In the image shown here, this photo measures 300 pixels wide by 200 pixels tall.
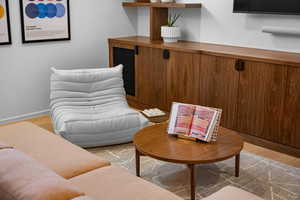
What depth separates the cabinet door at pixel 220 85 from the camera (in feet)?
11.2

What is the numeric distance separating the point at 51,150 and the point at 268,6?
7.98ft

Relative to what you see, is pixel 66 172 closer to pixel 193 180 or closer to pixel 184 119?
pixel 193 180

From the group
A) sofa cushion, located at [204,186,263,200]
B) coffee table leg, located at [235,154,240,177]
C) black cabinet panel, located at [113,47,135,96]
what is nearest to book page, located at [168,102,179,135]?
coffee table leg, located at [235,154,240,177]

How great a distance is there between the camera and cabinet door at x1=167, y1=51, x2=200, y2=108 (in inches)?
146

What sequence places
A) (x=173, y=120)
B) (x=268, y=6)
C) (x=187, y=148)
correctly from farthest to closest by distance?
(x=268, y=6) < (x=173, y=120) < (x=187, y=148)

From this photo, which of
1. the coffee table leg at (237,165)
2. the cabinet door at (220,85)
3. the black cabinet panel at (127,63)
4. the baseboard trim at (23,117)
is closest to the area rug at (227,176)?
the coffee table leg at (237,165)

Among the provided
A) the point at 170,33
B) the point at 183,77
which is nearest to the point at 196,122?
the point at 183,77

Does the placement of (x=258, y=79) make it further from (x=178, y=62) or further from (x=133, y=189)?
(x=133, y=189)

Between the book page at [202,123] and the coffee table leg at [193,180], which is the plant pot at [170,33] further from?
the coffee table leg at [193,180]

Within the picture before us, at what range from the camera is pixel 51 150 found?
2.20 m

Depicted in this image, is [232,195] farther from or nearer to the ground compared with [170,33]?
nearer to the ground

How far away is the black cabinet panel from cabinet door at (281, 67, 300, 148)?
1.97m

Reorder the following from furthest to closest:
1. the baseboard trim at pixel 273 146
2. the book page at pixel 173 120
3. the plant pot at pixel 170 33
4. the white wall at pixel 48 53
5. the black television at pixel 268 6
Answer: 1. the plant pot at pixel 170 33
2. the white wall at pixel 48 53
3. the black television at pixel 268 6
4. the baseboard trim at pixel 273 146
5. the book page at pixel 173 120

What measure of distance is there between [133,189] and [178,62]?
2278mm
